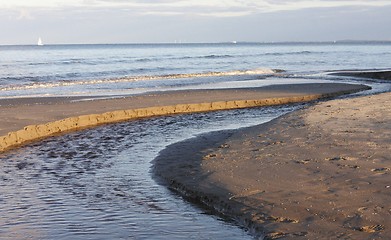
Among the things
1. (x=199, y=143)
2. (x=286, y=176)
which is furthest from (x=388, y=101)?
(x=286, y=176)

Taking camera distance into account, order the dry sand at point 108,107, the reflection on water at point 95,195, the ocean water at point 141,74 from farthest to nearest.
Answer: the ocean water at point 141,74, the dry sand at point 108,107, the reflection on water at point 95,195

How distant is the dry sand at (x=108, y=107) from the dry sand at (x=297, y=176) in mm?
4348

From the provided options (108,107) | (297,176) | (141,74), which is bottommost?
(141,74)

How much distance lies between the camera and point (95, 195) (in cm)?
954

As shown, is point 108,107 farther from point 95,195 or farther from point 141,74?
point 141,74

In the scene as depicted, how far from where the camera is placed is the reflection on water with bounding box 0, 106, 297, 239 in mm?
7660

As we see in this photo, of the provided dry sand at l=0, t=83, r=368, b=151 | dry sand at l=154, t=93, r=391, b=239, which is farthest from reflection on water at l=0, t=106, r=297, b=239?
dry sand at l=0, t=83, r=368, b=151

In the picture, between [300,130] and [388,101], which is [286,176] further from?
[388,101]

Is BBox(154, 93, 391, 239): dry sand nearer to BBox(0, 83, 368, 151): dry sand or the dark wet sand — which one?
the dark wet sand

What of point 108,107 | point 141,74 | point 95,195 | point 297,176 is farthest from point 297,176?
point 141,74

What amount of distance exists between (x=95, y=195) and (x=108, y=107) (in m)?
11.5

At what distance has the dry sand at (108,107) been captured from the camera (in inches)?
631

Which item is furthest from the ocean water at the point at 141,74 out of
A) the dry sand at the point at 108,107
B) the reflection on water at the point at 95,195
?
the reflection on water at the point at 95,195

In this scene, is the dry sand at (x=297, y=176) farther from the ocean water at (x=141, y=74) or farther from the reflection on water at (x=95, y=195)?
the ocean water at (x=141, y=74)
